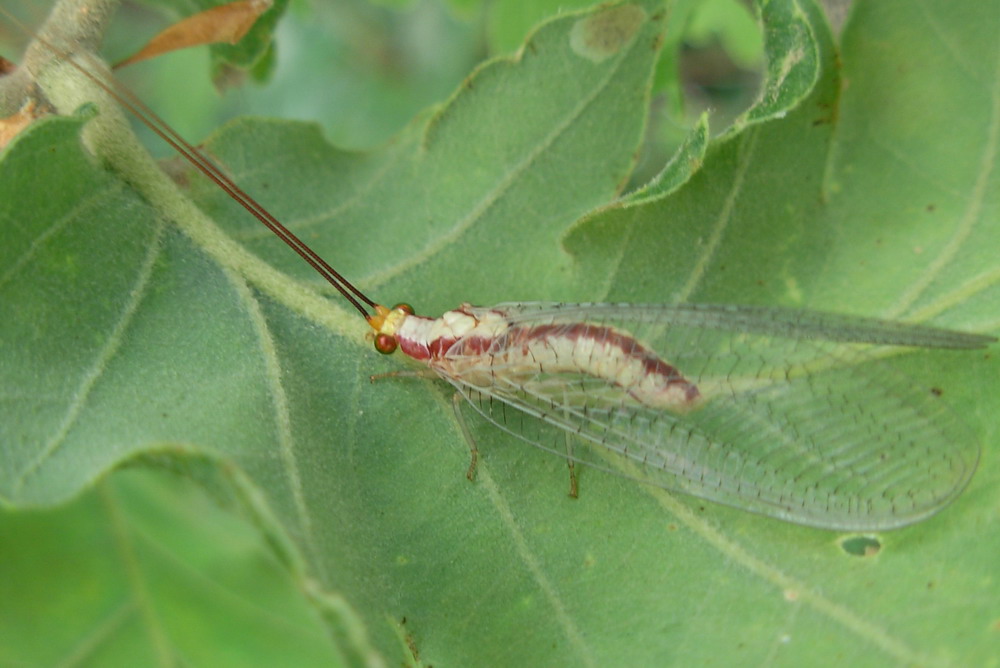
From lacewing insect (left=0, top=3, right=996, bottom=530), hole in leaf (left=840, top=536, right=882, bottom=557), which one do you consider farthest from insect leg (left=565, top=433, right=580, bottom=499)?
hole in leaf (left=840, top=536, right=882, bottom=557)

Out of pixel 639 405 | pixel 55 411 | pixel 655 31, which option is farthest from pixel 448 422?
pixel 655 31

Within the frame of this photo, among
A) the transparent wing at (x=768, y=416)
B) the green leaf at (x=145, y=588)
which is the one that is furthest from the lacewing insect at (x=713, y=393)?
the green leaf at (x=145, y=588)

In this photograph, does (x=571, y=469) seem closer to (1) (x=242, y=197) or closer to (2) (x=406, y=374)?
(2) (x=406, y=374)

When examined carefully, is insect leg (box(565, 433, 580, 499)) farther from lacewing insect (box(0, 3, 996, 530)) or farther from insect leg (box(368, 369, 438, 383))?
insect leg (box(368, 369, 438, 383))

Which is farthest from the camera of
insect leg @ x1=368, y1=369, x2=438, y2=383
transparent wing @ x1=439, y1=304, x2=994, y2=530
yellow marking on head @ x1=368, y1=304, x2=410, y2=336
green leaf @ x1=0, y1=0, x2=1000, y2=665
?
yellow marking on head @ x1=368, y1=304, x2=410, y2=336

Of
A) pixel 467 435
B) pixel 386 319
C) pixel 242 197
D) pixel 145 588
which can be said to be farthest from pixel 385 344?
A: pixel 145 588

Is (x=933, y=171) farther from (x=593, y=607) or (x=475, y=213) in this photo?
(x=593, y=607)
